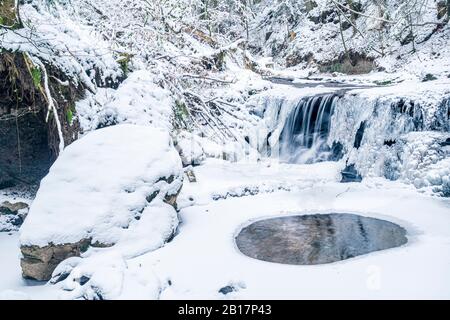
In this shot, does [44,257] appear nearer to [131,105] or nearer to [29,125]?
[29,125]

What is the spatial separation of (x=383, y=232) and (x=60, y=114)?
536cm

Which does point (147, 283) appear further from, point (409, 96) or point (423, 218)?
point (409, 96)

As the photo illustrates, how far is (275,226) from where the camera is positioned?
611 cm

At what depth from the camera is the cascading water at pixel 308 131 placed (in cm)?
1068

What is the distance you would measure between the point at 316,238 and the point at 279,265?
120cm

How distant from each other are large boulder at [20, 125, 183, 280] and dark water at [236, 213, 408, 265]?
1257 millimetres

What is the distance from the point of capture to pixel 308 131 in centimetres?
1116

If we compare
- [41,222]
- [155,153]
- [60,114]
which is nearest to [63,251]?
[41,222]

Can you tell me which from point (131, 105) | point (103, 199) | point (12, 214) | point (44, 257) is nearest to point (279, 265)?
point (103, 199)

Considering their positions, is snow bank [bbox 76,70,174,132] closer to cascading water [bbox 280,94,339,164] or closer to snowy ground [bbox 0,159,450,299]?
snowy ground [bbox 0,159,450,299]

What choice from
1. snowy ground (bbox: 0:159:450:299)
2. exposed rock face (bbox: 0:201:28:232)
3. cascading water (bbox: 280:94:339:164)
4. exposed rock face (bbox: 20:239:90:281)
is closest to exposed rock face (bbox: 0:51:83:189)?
exposed rock face (bbox: 0:201:28:232)

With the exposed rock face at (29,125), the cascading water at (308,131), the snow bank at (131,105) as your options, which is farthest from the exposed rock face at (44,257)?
the cascading water at (308,131)

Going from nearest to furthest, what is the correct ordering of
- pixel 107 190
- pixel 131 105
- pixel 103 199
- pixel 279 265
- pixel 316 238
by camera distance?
pixel 279 265 < pixel 103 199 < pixel 107 190 < pixel 316 238 < pixel 131 105

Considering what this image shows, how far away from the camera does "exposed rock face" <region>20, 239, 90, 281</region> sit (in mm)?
4527
